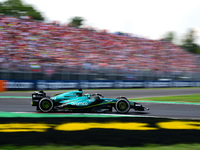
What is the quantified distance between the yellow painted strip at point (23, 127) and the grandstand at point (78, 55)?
11.5 meters

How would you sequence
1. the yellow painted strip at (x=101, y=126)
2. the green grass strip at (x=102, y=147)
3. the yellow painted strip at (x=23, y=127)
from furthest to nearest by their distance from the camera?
the yellow painted strip at (x=101, y=126) → the yellow painted strip at (x=23, y=127) → the green grass strip at (x=102, y=147)

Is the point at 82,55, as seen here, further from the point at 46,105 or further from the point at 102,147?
the point at 102,147

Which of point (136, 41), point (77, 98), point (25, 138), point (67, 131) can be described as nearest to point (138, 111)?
point (77, 98)

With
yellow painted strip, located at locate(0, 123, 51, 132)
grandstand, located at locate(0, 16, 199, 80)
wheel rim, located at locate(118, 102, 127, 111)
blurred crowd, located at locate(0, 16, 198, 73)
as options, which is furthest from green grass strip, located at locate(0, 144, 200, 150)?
blurred crowd, located at locate(0, 16, 198, 73)

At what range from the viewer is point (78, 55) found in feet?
75.4

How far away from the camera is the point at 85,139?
5.23 metres

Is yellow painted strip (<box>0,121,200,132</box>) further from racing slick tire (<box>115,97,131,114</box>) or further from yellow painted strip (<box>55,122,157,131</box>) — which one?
racing slick tire (<box>115,97,131,114</box>)

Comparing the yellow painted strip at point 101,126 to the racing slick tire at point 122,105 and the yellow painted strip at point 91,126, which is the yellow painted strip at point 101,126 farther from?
the racing slick tire at point 122,105

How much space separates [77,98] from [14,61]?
11249 millimetres

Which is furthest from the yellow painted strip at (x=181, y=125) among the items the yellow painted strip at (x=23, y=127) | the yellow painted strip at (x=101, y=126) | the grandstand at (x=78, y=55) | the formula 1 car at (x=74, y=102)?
the grandstand at (x=78, y=55)

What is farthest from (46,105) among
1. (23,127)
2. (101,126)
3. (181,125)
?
(181,125)

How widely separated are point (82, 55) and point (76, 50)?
758mm

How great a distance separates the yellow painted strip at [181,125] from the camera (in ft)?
22.0

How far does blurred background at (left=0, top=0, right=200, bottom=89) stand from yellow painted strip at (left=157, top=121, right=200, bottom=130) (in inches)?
505
